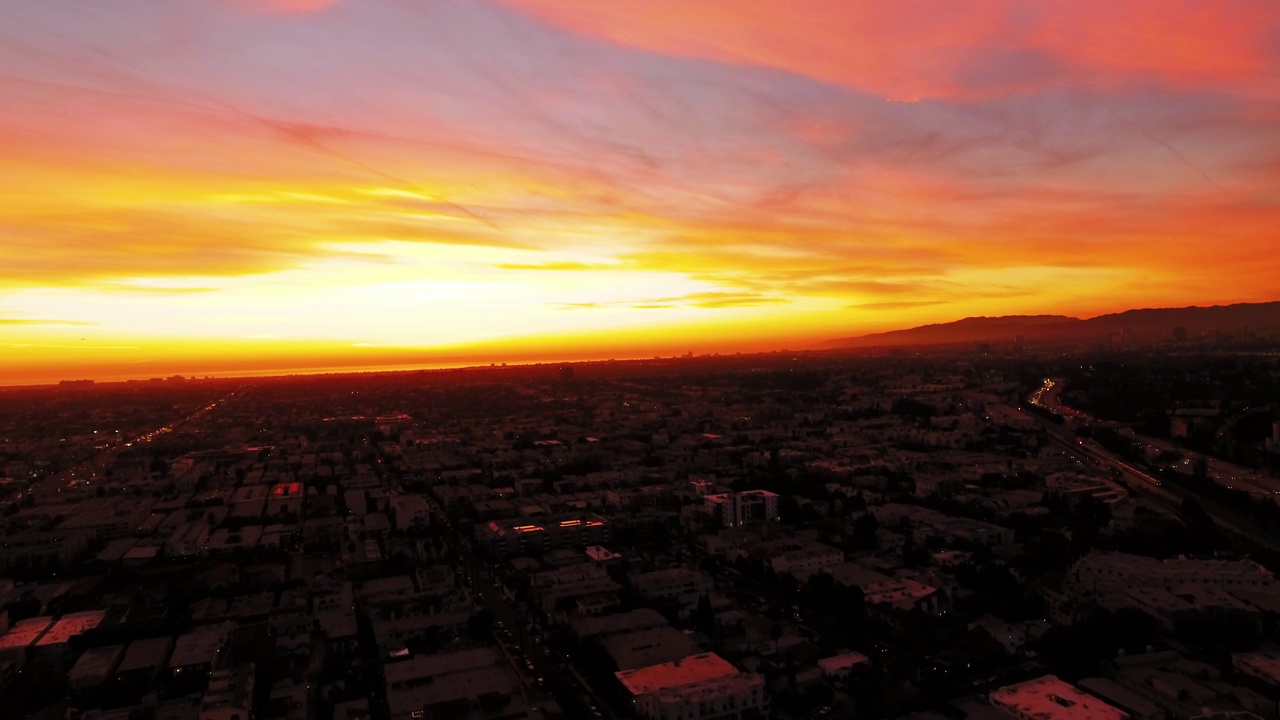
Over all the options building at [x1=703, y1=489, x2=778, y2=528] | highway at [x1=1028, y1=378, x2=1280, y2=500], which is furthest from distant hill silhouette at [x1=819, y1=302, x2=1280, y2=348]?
building at [x1=703, y1=489, x2=778, y2=528]

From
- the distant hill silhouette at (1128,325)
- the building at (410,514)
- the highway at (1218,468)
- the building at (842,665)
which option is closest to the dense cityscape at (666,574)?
the building at (842,665)

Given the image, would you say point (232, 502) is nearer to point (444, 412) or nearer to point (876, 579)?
point (876, 579)

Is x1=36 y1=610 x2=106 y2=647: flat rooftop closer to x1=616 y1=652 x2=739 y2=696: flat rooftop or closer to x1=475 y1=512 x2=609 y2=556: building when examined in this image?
x1=475 y1=512 x2=609 y2=556: building

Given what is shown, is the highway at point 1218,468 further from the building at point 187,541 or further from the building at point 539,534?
the building at point 187,541

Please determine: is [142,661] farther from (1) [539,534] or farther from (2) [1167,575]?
(2) [1167,575]

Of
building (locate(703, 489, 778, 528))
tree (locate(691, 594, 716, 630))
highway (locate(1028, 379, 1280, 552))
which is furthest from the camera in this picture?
building (locate(703, 489, 778, 528))

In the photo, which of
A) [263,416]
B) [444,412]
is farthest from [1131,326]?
[263,416]

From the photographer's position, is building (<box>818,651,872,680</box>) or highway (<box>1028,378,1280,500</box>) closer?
building (<box>818,651,872,680</box>)
